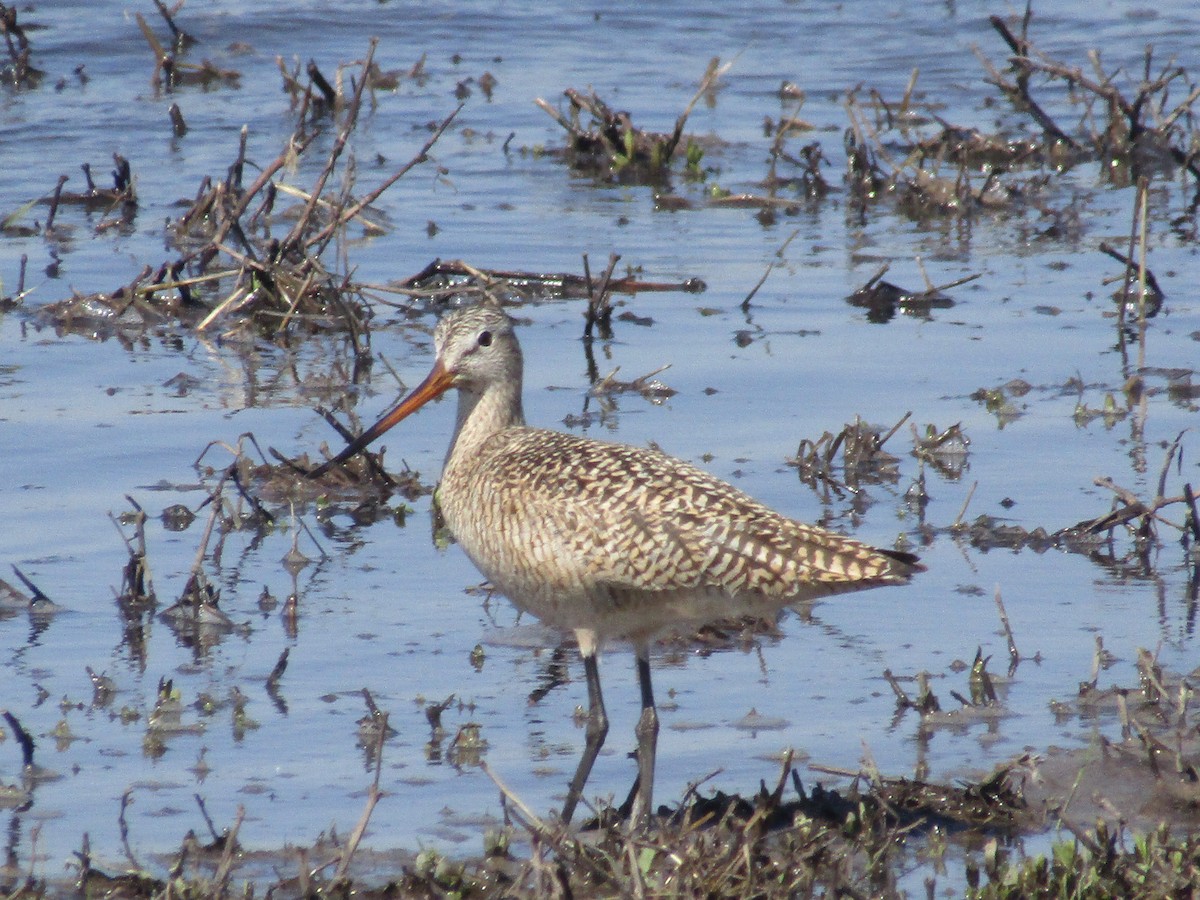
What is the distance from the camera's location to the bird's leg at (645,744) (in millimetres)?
4743

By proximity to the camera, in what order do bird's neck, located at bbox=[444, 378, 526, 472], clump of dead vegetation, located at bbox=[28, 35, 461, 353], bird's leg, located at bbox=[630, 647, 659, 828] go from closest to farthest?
bird's leg, located at bbox=[630, 647, 659, 828], bird's neck, located at bbox=[444, 378, 526, 472], clump of dead vegetation, located at bbox=[28, 35, 461, 353]

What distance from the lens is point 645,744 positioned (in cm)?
495

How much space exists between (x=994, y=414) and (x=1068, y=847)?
4041 mm

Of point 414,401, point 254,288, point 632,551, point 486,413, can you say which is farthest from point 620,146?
point 632,551

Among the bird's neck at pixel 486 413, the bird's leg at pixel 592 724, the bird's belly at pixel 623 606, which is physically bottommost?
the bird's leg at pixel 592 724

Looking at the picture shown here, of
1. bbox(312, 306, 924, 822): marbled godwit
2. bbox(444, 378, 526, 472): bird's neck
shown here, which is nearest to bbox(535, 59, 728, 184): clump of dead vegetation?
bbox(444, 378, 526, 472): bird's neck

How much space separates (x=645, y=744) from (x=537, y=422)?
296 cm

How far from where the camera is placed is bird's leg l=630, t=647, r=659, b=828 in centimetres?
474

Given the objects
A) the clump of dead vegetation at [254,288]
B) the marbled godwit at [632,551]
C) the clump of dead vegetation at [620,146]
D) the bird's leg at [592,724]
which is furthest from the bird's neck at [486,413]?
the clump of dead vegetation at [620,146]

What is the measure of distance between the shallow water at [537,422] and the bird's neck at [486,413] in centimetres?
64

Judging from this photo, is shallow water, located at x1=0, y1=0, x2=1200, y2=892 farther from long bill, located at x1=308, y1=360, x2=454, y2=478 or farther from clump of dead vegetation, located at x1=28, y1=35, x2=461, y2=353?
long bill, located at x1=308, y1=360, x2=454, y2=478

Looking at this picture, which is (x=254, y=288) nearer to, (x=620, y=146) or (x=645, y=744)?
(x=620, y=146)

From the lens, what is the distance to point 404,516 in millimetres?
6926

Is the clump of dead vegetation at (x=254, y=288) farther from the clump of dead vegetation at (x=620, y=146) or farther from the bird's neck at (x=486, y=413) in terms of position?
the bird's neck at (x=486, y=413)
